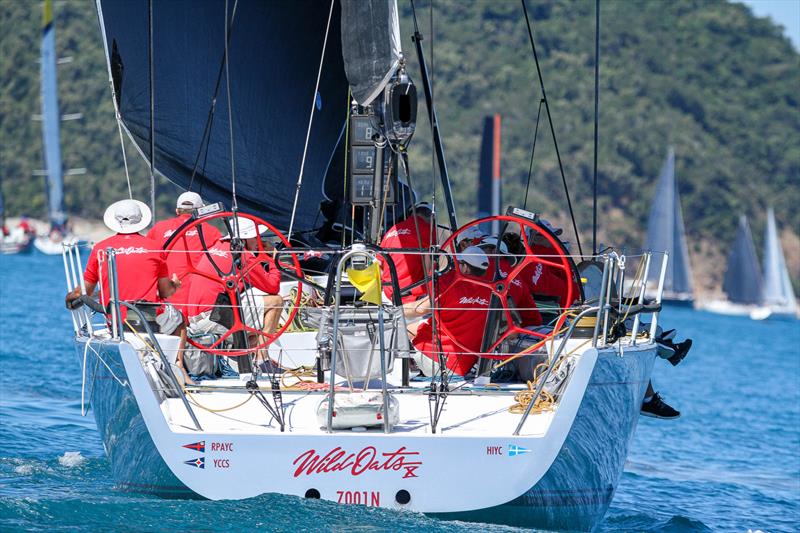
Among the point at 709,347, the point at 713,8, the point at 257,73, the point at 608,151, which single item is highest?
the point at 713,8

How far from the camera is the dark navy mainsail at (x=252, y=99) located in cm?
903

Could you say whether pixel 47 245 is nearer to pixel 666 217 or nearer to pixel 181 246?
pixel 666 217

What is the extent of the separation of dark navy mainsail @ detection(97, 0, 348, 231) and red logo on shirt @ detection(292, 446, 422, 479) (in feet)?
13.4

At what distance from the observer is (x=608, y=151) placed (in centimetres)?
6222

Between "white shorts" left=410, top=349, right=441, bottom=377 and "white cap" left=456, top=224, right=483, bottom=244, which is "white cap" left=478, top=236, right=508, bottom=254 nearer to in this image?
"white cap" left=456, top=224, right=483, bottom=244

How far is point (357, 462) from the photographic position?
5.18m

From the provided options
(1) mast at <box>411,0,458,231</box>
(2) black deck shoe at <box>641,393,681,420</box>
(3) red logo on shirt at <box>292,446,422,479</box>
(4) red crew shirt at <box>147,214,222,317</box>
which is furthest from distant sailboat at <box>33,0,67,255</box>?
(3) red logo on shirt at <box>292,446,422,479</box>

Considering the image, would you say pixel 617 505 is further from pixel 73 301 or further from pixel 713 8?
pixel 713 8

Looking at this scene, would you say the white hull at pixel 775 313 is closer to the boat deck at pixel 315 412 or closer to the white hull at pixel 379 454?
the boat deck at pixel 315 412

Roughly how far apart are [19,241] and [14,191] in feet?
32.4

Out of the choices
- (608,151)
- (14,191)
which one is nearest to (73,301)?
(14,191)

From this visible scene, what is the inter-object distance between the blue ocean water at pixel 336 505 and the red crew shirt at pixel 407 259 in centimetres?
155

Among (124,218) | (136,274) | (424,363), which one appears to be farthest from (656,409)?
(124,218)

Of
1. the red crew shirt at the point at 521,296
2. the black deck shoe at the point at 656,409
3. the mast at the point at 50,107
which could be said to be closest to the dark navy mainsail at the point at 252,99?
the red crew shirt at the point at 521,296
